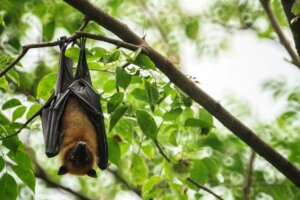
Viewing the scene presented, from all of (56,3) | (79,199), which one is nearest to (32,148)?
(79,199)

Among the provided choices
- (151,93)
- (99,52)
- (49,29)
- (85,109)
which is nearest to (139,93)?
(151,93)

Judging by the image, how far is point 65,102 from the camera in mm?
4762

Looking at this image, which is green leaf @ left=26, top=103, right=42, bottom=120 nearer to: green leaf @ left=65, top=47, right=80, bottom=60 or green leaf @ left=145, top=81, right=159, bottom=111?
green leaf @ left=65, top=47, right=80, bottom=60

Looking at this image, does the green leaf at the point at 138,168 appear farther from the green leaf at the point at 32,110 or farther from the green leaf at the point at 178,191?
the green leaf at the point at 32,110

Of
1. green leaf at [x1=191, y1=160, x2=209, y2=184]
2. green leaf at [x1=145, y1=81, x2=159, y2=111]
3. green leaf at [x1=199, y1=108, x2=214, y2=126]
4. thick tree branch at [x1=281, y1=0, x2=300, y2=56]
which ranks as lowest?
green leaf at [x1=191, y1=160, x2=209, y2=184]

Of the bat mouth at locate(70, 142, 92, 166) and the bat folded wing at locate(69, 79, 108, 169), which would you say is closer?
the bat folded wing at locate(69, 79, 108, 169)

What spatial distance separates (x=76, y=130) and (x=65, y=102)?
0.32m

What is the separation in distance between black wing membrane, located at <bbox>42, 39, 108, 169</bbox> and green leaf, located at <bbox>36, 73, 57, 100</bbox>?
0.06m

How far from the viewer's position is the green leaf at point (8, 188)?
3912 millimetres

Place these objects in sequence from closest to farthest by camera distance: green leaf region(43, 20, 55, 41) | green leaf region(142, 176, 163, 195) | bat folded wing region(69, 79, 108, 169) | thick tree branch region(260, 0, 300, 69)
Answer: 1. bat folded wing region(69, 79, 108, 169)
2. green leaf region(142, 176, 163, 195)
3. thick tree branch region(260, 0, 300, 69)
4. green leaf region(43, 20, 55, 41)

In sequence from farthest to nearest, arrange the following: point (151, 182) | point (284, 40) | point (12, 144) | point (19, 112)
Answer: point (284, 40), point (151, 182), point (19, 112), point (12, 144)

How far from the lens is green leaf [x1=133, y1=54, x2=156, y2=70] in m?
3.55

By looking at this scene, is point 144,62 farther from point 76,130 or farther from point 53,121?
point 76,130

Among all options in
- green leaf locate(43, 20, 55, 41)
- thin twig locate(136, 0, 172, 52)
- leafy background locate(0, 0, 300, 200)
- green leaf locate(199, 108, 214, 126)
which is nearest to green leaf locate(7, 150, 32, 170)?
leafy background locate(0, 0, 300, 200)
